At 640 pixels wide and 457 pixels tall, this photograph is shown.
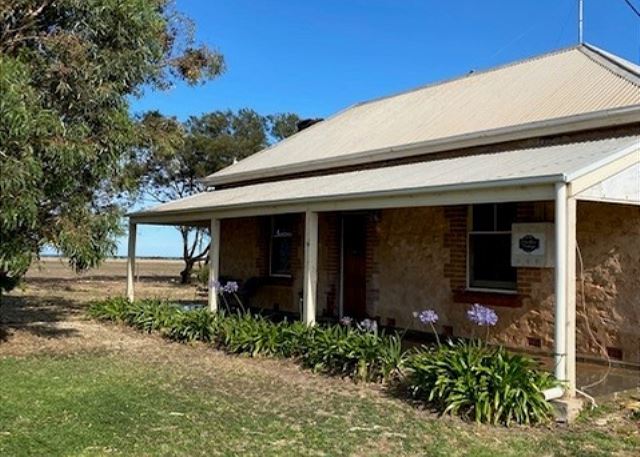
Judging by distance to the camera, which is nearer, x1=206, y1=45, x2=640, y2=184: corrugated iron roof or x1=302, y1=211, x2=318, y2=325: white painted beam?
x1=302, y1=211, x2=318, y2=325: white painted beam

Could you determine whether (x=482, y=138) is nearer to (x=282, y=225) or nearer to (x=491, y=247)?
(x=491, y=247)

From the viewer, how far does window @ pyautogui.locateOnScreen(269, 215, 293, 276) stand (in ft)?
50.9

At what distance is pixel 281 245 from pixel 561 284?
9673mm

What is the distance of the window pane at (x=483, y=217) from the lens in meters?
10.8

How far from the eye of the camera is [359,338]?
8.73 meters

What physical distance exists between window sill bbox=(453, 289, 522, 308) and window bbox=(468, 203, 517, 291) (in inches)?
5.8

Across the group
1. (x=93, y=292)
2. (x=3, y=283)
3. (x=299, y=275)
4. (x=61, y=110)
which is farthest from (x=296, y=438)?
(x=93, y=292)

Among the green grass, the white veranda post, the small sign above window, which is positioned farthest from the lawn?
the small sign above window

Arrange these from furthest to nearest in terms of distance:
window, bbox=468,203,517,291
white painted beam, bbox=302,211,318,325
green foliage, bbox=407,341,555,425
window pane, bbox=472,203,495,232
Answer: window pane, bbox=472,203,495,232 → window, bbox=468,203,517,291 → white painted beam, bbox=302,211,318,325 → green foliage, bbox=407,341,555,425

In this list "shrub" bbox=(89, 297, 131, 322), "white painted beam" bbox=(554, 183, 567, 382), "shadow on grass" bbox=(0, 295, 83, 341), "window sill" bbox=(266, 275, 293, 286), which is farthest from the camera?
"window sill" bbox=(266, 275, 293, 286)

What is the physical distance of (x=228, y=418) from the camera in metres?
6.61

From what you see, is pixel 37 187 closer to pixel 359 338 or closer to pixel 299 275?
pixel 359 338

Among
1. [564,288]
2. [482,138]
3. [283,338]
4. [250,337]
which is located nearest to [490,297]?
[482,138]

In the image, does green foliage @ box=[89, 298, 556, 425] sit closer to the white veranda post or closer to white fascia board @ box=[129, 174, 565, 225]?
the white veranda post
